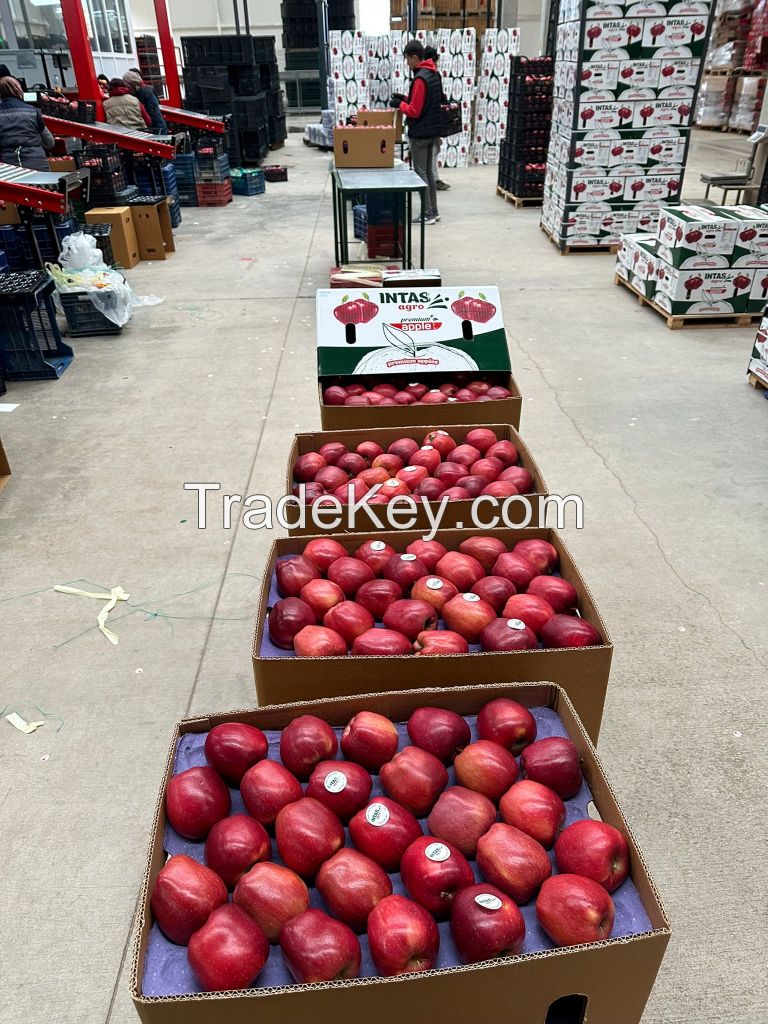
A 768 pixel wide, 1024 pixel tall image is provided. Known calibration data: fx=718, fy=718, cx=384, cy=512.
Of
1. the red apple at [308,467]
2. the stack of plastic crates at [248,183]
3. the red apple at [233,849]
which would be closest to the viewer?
the red apple at [233,849]

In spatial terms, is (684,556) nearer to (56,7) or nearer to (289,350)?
(289,350)

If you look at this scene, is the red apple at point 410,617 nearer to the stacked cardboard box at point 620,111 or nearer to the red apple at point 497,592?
the red apple at point 497,592

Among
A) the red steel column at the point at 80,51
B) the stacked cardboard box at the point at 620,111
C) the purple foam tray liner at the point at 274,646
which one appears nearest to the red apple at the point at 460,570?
the purple foam tray liner at the point at 274,646

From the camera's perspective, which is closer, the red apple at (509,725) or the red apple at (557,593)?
the red apple at (509,725)

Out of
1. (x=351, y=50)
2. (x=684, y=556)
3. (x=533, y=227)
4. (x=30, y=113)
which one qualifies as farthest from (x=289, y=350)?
(x=351, y=50)

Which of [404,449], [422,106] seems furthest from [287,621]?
[422,106]

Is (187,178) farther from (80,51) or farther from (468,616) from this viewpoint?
(468,616)

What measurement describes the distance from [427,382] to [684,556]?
61.5 inches

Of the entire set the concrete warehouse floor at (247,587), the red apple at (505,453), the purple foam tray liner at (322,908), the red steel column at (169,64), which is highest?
the red steel column at (169,64)

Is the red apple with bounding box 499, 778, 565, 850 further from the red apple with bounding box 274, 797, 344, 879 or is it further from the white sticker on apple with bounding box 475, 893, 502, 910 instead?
the red apple with bounding box 274, 797, 344, 879

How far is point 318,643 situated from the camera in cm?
185

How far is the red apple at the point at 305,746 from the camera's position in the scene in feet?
5.20

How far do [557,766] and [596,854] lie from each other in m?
0.21

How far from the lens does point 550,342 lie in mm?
6340
